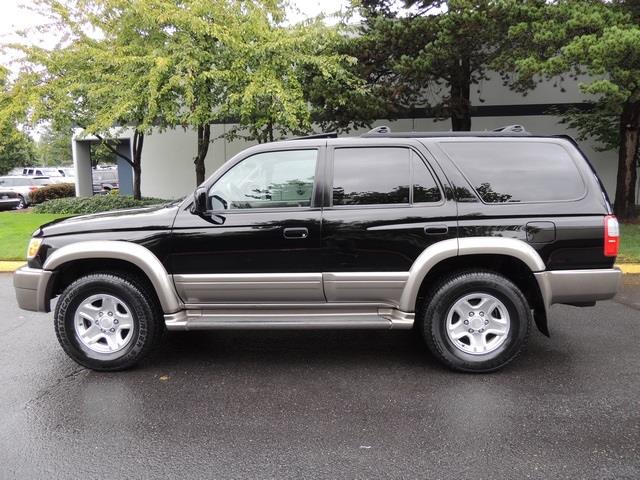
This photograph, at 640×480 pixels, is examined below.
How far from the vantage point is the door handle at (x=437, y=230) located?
13.2ft

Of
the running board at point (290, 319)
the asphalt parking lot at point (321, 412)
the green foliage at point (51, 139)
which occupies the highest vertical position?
the green foliage at point (51, 139)

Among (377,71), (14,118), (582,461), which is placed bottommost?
(582,461)

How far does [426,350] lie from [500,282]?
1.05 meters

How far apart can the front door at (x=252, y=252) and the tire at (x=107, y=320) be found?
1.19ft

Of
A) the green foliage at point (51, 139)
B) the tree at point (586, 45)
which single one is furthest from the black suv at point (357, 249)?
the green foliage at point (51, 139)

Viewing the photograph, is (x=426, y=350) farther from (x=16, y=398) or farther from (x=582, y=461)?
(x=16, y=398)

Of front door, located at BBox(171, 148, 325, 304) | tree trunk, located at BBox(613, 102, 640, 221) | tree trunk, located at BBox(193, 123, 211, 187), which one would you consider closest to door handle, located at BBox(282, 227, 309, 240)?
front door, located at BBox(171, 148, 325, 304)

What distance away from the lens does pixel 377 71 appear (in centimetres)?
1161

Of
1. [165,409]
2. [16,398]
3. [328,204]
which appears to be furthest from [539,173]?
[16,398]

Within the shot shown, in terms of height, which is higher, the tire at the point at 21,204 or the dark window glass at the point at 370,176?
the dark window glass at the point at 370,176

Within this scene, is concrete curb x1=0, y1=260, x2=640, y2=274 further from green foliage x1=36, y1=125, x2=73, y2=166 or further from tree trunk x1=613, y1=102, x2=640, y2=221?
green foliage x1=36, y1=125, x2=73, y2=166

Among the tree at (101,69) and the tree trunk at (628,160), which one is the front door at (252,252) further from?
the tree trunk at (628,160)

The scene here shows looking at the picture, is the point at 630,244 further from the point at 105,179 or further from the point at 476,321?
the point at 105,179

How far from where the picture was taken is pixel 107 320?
4258 millimetres
